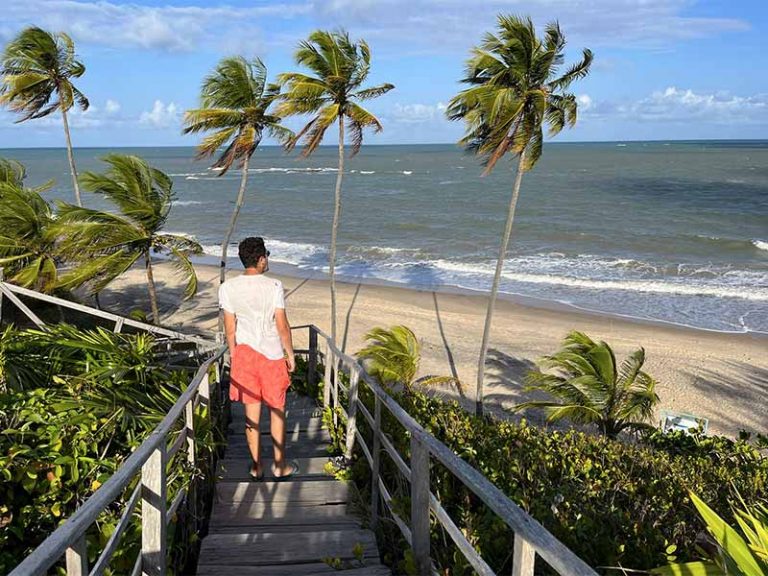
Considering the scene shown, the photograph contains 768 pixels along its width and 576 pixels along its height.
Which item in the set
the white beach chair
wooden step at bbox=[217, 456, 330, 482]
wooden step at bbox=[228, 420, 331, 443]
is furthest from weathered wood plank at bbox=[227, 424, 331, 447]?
the white beach chair

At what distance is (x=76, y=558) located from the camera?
5.73 ft

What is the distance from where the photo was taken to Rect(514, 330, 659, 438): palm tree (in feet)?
30.9

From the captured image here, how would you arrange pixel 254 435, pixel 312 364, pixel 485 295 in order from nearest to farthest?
pixel 254 435, pixel 312 364, pixel 485 295

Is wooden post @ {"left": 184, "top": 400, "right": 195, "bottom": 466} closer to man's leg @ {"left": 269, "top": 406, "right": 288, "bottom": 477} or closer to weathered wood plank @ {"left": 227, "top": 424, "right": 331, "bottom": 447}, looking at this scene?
man's leg @ {"left": 269, "top": 406, "right": 288, "bottom": 477}

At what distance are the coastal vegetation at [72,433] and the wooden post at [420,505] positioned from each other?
1321 mm

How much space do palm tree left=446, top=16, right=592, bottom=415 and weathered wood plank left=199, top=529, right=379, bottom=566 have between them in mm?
8341

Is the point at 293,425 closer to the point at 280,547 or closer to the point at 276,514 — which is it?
the point at 276,514

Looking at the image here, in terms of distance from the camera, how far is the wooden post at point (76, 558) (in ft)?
5.71

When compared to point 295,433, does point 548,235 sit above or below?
below

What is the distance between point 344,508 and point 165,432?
188 centimetres

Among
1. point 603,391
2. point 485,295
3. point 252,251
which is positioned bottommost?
point 485,295

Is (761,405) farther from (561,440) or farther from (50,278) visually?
(50,278)

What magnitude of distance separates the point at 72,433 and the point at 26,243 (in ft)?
33.0

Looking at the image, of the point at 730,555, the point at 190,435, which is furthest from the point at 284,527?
the point at 730,555
